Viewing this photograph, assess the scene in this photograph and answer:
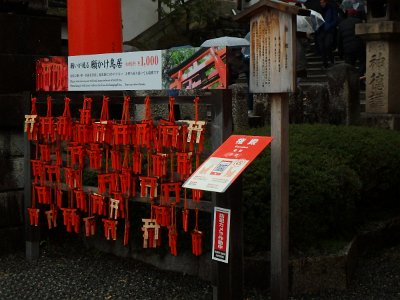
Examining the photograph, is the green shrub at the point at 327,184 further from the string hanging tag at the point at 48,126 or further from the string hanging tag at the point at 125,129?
the string hanging tag at the point at 48,126

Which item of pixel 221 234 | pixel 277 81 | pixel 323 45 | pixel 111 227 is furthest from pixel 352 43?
pixel 221 234

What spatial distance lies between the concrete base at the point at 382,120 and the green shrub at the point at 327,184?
2716 millimetres

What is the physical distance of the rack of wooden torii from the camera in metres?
4.88

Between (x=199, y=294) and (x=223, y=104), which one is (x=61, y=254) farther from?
(x=223, y=104)

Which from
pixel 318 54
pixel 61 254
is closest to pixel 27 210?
pixel 61 254

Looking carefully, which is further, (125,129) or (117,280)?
(117,280)

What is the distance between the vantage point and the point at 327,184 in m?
5.62

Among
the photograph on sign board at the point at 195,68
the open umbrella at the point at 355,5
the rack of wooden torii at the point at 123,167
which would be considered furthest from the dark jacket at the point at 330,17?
the photograph on sign board at the point at 195,68

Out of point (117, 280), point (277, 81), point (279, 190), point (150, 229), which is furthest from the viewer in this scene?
point (117, 280)

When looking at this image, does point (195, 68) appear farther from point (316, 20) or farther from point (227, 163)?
point (316, 20)

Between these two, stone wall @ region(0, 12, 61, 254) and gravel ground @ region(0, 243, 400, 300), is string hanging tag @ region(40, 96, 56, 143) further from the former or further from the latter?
gravel ground @ region(0, 243, 400, 300)

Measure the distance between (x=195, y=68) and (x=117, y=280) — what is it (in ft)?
7.55

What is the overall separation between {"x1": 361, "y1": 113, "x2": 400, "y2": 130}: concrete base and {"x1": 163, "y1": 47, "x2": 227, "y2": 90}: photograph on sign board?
234 inches

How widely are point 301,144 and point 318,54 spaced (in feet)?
33.8
